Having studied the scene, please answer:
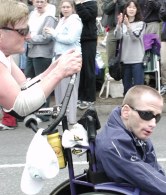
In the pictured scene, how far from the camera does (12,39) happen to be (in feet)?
9.07

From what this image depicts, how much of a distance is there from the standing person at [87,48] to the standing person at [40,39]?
44 cm

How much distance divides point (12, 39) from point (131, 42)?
4.94 meters

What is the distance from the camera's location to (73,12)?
6914mm

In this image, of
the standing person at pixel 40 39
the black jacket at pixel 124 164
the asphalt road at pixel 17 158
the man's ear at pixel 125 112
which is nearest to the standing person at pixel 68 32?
the standing person at pixel 40 39

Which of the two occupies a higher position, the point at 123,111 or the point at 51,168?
the point at 123,111

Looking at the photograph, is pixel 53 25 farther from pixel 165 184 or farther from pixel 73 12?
pixel 165 184

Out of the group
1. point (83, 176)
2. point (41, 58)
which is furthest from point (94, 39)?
point (83, 176)

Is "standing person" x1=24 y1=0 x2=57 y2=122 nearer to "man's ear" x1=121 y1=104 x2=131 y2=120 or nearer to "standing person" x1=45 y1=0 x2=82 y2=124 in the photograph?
"standing person" x1=45 y1=0 x2=82 y2=124

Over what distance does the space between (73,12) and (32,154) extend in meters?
4.50

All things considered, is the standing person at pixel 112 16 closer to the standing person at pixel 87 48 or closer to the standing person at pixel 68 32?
the standing person at pixel 87 48

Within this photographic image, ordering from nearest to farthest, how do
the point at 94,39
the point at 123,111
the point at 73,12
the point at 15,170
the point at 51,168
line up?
the point at 51,168 < the point at 123,111 < the point at 15,170 < the point at 73,12 < the point at 94,39

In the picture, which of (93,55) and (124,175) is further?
(93,55)

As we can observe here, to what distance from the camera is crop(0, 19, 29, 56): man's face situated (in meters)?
2.75

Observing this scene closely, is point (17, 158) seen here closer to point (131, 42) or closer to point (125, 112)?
point (125, 112)
